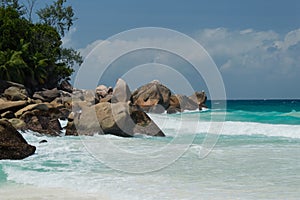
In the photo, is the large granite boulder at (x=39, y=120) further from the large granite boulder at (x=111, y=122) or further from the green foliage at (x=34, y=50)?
the green foliage at (x=34, y=50)

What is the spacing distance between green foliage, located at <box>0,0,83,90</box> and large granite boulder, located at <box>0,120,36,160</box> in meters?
20.0

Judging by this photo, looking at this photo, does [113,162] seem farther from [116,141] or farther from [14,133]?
[116,141]

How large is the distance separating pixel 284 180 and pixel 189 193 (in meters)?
2.17

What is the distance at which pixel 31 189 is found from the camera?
7.36 meters

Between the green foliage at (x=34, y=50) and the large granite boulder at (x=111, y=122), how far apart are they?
623 inches

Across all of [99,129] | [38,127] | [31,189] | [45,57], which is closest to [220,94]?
[31,189]

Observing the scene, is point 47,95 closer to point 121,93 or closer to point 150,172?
point 121,93

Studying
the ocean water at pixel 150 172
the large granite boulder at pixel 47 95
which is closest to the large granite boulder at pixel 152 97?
the large granite boulder at pixel 47 95

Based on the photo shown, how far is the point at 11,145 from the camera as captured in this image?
34.4ft

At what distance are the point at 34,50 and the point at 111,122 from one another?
25.1m

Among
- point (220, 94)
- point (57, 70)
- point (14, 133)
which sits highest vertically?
point (57, 70)

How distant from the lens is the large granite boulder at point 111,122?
51.0 feet

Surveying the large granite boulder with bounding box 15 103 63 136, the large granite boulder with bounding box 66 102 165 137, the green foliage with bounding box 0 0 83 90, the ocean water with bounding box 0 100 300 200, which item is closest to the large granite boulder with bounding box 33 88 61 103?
the green foliage with bounding box 0 0 83 90

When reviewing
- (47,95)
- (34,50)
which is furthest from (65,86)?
(47,95)
